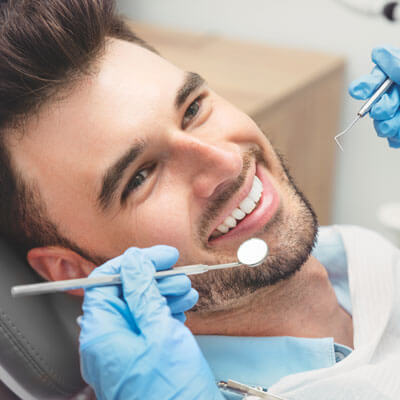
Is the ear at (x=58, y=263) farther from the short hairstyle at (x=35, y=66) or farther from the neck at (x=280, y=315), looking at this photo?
the neck at (x=280, y=315)

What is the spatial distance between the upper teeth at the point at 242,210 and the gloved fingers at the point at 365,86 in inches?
9.9

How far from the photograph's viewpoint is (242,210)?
41.3 inches

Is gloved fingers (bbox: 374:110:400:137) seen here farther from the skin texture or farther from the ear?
the ear

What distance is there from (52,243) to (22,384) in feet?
0.83

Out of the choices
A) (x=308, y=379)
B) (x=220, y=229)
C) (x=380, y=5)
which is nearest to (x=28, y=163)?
(x=220, y=229)

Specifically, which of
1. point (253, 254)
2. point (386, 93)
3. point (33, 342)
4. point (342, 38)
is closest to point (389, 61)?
point (386, 93)

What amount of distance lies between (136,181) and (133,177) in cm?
1

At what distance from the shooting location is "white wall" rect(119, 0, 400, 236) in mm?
2008

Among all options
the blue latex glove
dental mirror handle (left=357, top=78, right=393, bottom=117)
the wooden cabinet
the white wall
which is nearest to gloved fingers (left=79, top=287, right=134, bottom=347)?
the blue latex glove

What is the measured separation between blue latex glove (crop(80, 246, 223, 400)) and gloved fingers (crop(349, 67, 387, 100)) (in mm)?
528

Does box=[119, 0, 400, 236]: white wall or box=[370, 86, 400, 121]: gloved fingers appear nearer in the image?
box=[370, 86, 400, 121]: gloved fingers

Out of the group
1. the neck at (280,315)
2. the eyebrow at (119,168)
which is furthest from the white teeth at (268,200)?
the eyebrow at (119,168)

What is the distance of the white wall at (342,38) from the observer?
2.01m

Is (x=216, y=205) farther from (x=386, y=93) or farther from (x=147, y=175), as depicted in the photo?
(x=386, y=93)
